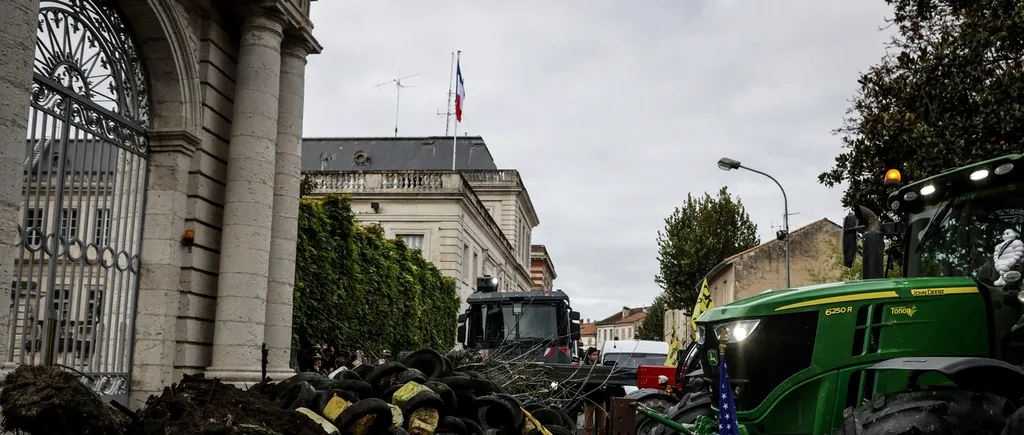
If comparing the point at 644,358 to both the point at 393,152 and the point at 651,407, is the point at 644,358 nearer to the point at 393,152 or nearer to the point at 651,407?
the point at 651,407

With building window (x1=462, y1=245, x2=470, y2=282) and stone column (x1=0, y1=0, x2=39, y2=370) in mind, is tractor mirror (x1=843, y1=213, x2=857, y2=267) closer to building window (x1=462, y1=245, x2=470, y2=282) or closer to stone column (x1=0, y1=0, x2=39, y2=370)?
stone column (x1=0, y1=0, x2=39, y2=370)

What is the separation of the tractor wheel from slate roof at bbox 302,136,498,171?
41763mm

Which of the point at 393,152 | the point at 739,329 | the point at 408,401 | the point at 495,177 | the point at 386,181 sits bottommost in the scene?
the point at 408,401

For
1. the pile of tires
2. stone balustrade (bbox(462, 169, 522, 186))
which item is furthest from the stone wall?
the pile of tires

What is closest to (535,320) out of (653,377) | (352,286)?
(352,286)

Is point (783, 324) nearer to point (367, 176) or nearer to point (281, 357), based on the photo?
point (281, 357)

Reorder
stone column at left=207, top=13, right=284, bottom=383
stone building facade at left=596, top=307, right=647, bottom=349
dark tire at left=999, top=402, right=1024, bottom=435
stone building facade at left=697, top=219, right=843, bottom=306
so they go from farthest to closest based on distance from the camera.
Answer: stone building facade at left=596, top=307, right=647, bottom=349
stone building facade at left=697, top=219, right=843, bottom=306
stone column at left=207, top=13, right=284, bottom=383
dark tire at left=999, top=402, right=1024, bottom=435

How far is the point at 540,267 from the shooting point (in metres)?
78.6

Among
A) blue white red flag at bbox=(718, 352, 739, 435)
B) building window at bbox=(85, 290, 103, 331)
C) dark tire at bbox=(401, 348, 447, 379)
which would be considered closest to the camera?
blue white red flag at bbox=(718, 352, 739, 435)

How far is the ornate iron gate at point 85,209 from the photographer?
316 inches

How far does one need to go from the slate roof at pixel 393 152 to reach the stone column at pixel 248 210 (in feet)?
118

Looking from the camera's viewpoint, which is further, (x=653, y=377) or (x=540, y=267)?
(x=540, y=267)

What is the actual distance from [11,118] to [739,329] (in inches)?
219

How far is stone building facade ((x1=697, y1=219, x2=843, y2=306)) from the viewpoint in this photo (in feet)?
135
